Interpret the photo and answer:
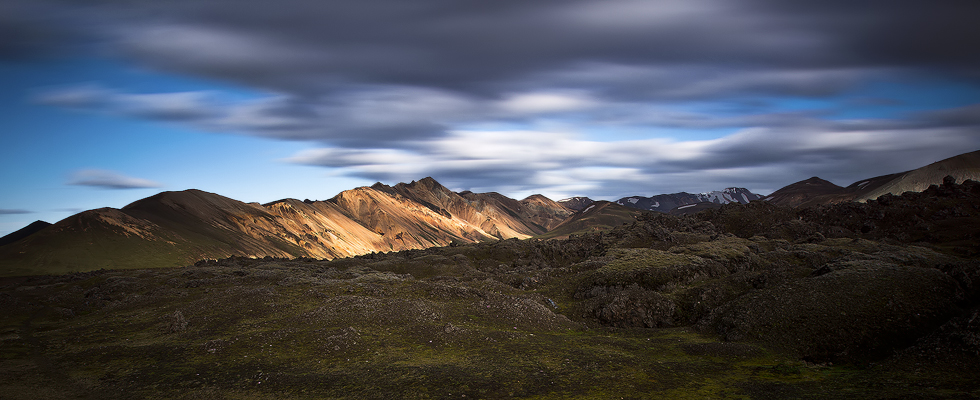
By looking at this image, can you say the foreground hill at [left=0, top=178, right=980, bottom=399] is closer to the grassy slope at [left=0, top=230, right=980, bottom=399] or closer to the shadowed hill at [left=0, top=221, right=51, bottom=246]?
the grassy slope at [left=0, top=230, right=980, bottom=399]

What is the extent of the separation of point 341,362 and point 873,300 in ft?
107

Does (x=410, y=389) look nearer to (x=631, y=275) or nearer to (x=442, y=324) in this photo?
(x=442, y=324)

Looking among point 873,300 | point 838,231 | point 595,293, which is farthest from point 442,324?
point 838,231

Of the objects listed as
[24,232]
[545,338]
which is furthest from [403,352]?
[24,232]

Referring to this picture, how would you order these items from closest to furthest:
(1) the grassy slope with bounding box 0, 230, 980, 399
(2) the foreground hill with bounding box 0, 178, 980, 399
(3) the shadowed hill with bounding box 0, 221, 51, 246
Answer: (1) the grassy slope with bounding box 0, 230, 980, 399 < (2) the foreground hill with bounding box 0, 178, 980, 399 < (3) the shadowed hill with bounding box 0, 221, 51, 246

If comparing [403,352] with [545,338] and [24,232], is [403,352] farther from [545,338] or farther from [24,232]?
[24,232]

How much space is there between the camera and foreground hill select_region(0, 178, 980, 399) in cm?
2103

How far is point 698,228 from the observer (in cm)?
9181

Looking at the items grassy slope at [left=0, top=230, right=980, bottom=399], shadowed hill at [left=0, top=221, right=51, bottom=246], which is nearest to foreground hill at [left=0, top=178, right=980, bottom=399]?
grassy slope at [left=0, top=230, right=980, bottom=399]

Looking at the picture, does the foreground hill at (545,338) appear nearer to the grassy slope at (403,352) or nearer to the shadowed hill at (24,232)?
the grassy slope at (403,352)

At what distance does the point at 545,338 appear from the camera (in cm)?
3088

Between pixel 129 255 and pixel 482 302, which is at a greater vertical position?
pixel 129 255

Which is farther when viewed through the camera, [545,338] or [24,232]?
[24,232]

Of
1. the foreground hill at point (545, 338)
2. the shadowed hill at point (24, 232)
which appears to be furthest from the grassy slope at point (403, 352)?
the shadowed hill at point (24, 232)
